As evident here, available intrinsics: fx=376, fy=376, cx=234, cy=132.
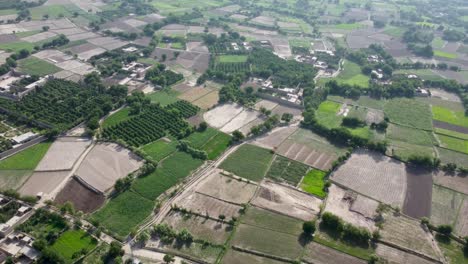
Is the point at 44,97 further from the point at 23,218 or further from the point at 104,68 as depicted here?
the point at 23,218

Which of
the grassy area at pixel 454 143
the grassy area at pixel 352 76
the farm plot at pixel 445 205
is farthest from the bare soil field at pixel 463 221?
the grassy area at pixel 352 76

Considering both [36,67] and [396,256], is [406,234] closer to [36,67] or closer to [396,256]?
[396,256]

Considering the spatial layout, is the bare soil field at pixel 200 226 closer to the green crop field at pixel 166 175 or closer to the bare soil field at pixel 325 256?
the green crop field at pixel 166 175

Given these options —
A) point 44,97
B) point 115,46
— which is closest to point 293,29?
point 115,46

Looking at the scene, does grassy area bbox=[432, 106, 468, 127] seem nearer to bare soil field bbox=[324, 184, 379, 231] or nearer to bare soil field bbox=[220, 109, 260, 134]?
bare soil field bbox=[324, 184, 379, 231]

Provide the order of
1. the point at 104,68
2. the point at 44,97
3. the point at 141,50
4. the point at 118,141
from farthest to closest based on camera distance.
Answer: the point at 141,50 → the point at 104,68 → the point at 44,97 → the point at 118,141

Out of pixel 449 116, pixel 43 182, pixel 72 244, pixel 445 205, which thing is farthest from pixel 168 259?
pixel 449 116

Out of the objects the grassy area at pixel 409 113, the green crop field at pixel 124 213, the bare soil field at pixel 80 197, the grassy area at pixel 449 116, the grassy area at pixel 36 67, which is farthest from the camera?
the grassy area at pixel 36 67
